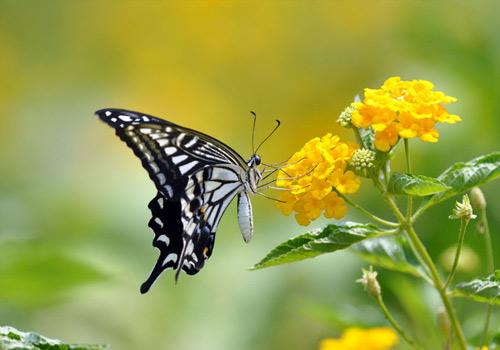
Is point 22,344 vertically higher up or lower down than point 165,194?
lower down

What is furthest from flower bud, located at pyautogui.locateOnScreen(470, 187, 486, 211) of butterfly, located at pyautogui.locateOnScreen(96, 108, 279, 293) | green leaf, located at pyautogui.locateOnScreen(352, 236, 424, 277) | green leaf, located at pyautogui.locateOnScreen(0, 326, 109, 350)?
green leaf, located at pyautogui.locateOnScreen(0, 326, 109, 350)

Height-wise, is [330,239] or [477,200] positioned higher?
[477,200]

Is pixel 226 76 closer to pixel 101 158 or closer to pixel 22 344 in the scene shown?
pixel 101 158

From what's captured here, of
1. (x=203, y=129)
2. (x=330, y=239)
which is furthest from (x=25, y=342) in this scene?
(x=203, y=129)

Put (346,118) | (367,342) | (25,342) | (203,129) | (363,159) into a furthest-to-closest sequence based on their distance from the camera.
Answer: (203,129)
(346,118)
(363,159)
(367,342)
(25,342)

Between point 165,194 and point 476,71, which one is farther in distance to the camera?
point 476,71

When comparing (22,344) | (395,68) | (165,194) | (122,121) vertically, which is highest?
(395,68)

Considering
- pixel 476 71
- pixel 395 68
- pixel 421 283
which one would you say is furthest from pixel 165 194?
pixel 395 68

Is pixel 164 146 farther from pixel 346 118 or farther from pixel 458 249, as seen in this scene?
pixel 458 249
